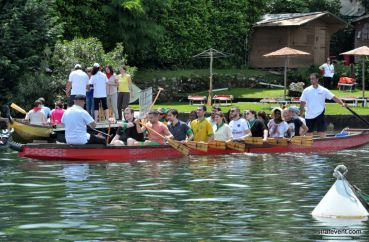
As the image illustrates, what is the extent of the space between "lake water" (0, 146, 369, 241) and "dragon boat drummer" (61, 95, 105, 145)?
69 centimetres

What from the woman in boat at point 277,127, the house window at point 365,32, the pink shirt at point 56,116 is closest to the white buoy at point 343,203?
the woman in boat at point 277,127

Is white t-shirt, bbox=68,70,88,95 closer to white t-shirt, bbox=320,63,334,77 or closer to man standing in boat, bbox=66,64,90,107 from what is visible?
man standing in boat, bbox=66,64,90,107

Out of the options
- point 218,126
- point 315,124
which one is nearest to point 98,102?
point 218,126

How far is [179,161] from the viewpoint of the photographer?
25.0m

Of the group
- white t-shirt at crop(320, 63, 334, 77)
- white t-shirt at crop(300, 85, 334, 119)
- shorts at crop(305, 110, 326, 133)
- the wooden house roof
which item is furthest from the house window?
white t-shirt at crop(300, 85, 334, 119)

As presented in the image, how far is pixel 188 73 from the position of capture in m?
50.9

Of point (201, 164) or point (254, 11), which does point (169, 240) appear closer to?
point (201, 164)

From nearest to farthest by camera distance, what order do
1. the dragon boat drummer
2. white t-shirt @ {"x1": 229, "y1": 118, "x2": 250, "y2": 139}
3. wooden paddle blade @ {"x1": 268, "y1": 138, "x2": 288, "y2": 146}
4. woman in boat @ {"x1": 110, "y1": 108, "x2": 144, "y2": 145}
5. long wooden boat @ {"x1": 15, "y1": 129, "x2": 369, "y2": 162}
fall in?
1. the dragon boat drummer
2. long wooden boat @ {"x1": 15, "y1": 129, "x2": 369, "y2": 162}
3. woman in boat @ {"x1": 110, "y1": 108, "x2": 144, "y2": 145}
4. wooden paddle blade @ {"x1": 268, "y1": 138, "x2": 288, "y2": 146}
5. white t-shirt @ {"x1": 229, "y1": 118, "x2": 250, "y2": 139}

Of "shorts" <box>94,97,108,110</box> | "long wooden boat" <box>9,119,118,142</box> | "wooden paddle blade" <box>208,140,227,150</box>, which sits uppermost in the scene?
"shorts" <box>94,97,108,110</box>

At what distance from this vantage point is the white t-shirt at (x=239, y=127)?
88.7 ft

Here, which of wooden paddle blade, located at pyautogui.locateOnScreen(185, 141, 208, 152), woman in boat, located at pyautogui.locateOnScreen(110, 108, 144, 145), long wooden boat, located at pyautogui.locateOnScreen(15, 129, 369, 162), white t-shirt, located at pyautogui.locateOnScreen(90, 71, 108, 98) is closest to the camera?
long wooden boat, located at pyautogui.locateOnScreen(15, 129, 369, 162)

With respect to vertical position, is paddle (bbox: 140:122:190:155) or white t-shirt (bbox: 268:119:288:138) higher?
white t-shirt (bbox: 268:119:288:138)

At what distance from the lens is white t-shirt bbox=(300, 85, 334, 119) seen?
26797 millimetres

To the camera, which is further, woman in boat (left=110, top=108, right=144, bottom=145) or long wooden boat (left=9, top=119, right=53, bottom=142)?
long wooden boat (left=9, top=119, right=53, bottom=142)
